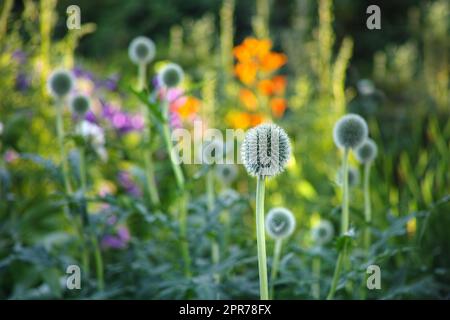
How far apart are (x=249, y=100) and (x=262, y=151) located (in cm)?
201

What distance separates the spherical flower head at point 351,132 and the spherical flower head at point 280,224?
7.7 inches

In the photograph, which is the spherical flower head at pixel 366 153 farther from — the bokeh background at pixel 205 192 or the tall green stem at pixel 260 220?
the tall green stem at pixel 260 220

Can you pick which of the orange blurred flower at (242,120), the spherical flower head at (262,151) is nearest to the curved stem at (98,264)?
the spherical flower head at (262,151)

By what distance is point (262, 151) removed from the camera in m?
0.95

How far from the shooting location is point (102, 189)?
6.95 feet

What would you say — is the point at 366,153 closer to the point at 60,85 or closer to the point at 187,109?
the point at 60,85

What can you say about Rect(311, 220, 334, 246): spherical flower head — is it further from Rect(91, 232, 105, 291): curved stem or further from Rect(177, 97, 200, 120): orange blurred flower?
Rect(177, 97, 200, 120): orange blurred flower

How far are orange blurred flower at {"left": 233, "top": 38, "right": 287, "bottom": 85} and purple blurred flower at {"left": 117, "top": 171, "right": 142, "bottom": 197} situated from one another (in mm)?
918

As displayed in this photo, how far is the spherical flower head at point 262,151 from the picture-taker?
954mm

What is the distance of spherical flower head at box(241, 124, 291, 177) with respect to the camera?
95cm

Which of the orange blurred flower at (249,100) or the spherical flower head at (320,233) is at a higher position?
the orange blurred flower at (249,100)
